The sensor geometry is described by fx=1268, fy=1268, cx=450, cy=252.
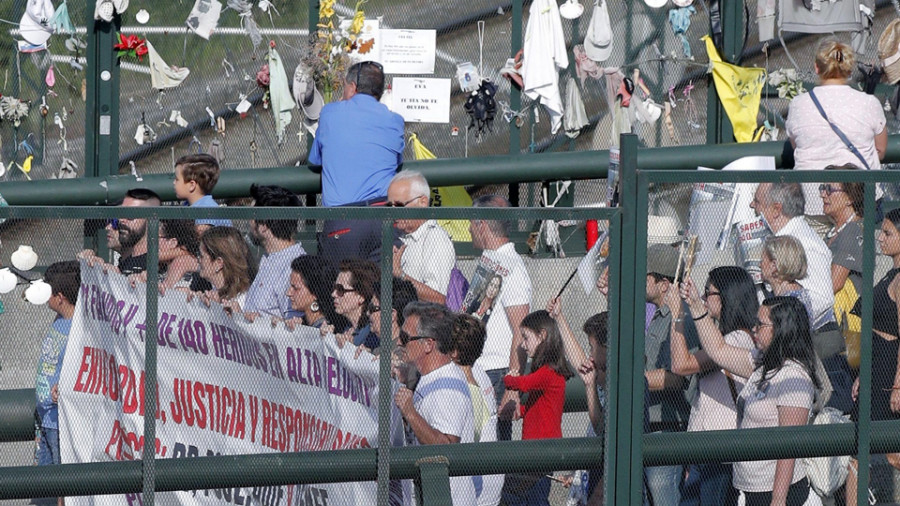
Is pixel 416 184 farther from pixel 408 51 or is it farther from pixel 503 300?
pixel 408 51

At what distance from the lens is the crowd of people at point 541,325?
4.55m

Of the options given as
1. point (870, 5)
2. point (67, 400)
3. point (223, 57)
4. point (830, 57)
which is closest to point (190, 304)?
point (67, 400)

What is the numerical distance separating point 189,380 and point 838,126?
441cm

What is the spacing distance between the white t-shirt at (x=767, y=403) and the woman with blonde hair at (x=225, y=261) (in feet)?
6.45

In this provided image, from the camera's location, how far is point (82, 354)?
458 centimetres

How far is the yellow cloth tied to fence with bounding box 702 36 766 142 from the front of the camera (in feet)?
32.4

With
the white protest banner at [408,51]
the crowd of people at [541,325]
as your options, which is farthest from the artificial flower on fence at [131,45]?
the crowd of people at [541,325]

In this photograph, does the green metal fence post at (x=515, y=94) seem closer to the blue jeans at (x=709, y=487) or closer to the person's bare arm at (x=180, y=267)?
the blue jeans at (x=709, y=487)

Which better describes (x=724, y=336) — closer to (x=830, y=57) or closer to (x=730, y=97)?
(x=830, y=57)

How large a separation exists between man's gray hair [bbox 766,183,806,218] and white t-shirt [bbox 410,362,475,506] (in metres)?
1.35

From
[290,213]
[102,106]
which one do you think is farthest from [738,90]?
[290,213]

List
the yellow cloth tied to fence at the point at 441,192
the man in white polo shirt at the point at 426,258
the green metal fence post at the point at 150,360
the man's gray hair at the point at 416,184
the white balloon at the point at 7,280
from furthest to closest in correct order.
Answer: the yellow cloth tied to fence at the point at 441,192
the man's gray hair at the point at 416,184
the man in white polo shirt at the point at 426,258
the green metal fence post at the point at 150,360
the white balloon at the point at 7,280

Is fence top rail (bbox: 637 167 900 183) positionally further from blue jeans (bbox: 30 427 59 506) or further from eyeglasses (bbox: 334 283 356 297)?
blue jeans (bbox: 30 427 59 506)

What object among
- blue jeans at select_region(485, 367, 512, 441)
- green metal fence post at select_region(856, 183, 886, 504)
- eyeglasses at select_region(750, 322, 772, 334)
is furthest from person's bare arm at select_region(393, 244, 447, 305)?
green metal fence post at select_region(856, 183, 886, 504)
